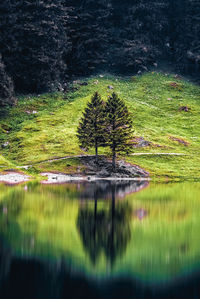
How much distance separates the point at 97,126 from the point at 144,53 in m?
91.7

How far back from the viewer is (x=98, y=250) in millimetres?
24328

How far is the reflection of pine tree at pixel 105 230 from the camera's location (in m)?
24.4

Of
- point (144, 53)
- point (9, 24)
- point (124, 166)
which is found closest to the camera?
point (124, 166)

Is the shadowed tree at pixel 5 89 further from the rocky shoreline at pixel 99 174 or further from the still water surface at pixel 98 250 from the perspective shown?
the still water surface at pixel 98 250

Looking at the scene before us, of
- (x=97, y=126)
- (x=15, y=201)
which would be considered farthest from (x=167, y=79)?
(x=15, y=201)

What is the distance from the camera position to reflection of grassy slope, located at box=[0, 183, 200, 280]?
21.8m

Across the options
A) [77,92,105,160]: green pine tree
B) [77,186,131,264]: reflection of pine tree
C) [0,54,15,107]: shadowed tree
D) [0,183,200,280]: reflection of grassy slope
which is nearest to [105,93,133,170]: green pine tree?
[77,92,105,160]: green pine tree

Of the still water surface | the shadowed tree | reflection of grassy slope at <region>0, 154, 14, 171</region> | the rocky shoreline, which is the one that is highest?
the shadowed tree

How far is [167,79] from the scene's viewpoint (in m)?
155

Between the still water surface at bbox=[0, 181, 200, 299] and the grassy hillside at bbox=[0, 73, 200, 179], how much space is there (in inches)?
1714

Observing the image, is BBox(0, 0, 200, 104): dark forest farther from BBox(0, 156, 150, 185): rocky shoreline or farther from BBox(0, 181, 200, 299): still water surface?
BBox(0, 181, 200, 299): still water surface

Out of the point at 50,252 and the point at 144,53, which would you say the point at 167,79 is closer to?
the point at 144,53

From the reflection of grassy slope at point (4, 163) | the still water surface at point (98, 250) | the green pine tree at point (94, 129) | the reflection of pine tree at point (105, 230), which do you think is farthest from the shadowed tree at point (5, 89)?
the reflection of pine tree at point (105, 230)

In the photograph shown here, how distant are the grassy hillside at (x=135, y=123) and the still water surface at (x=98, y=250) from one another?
143 feet
